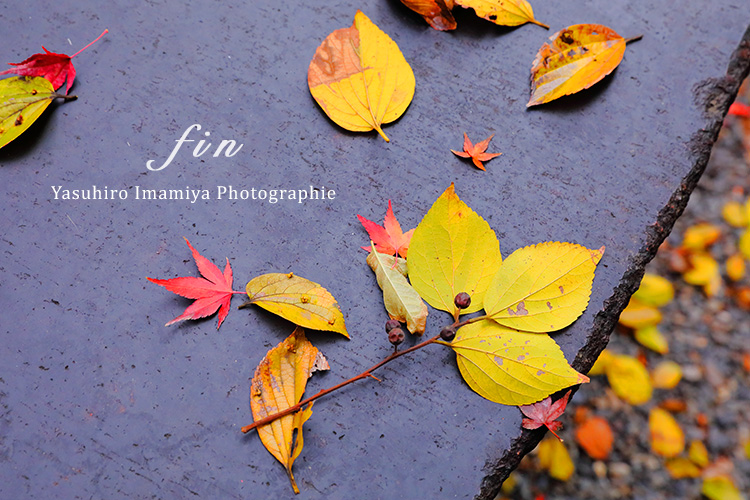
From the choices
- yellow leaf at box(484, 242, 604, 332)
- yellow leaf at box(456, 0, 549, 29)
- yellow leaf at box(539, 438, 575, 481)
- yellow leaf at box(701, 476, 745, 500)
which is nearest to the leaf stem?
yellow leaf at box(484, 242, 604, 332)

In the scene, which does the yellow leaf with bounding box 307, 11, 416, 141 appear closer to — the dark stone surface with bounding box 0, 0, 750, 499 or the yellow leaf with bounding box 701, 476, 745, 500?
the dark stone surface with bounding box 0, 0, 750, 499

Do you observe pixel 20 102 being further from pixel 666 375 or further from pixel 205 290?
pixel 666 375

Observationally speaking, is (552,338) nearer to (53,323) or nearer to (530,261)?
(530,261)

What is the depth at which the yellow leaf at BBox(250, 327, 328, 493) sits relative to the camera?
86 cm

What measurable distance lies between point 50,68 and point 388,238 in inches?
29.9

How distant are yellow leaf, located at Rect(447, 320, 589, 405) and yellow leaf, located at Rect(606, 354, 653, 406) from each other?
2.69 feet

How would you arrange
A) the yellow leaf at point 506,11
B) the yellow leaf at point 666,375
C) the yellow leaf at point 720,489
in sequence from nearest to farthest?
the yellow leaf at point 506,11 → the yellow leaf at point 720,489 → the yellow leaf at point 666,375

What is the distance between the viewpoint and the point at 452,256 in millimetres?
910

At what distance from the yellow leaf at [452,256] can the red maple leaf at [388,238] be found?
55 millimetres

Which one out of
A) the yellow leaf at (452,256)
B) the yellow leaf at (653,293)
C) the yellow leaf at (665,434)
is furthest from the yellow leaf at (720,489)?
the yellow leaf at (452,256)

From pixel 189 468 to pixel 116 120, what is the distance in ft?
2.23

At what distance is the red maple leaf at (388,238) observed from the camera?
96 centimetres

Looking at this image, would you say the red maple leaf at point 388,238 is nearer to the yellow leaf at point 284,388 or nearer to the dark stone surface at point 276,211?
the dark stone surface at point 276,211

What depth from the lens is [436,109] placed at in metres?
1.07
